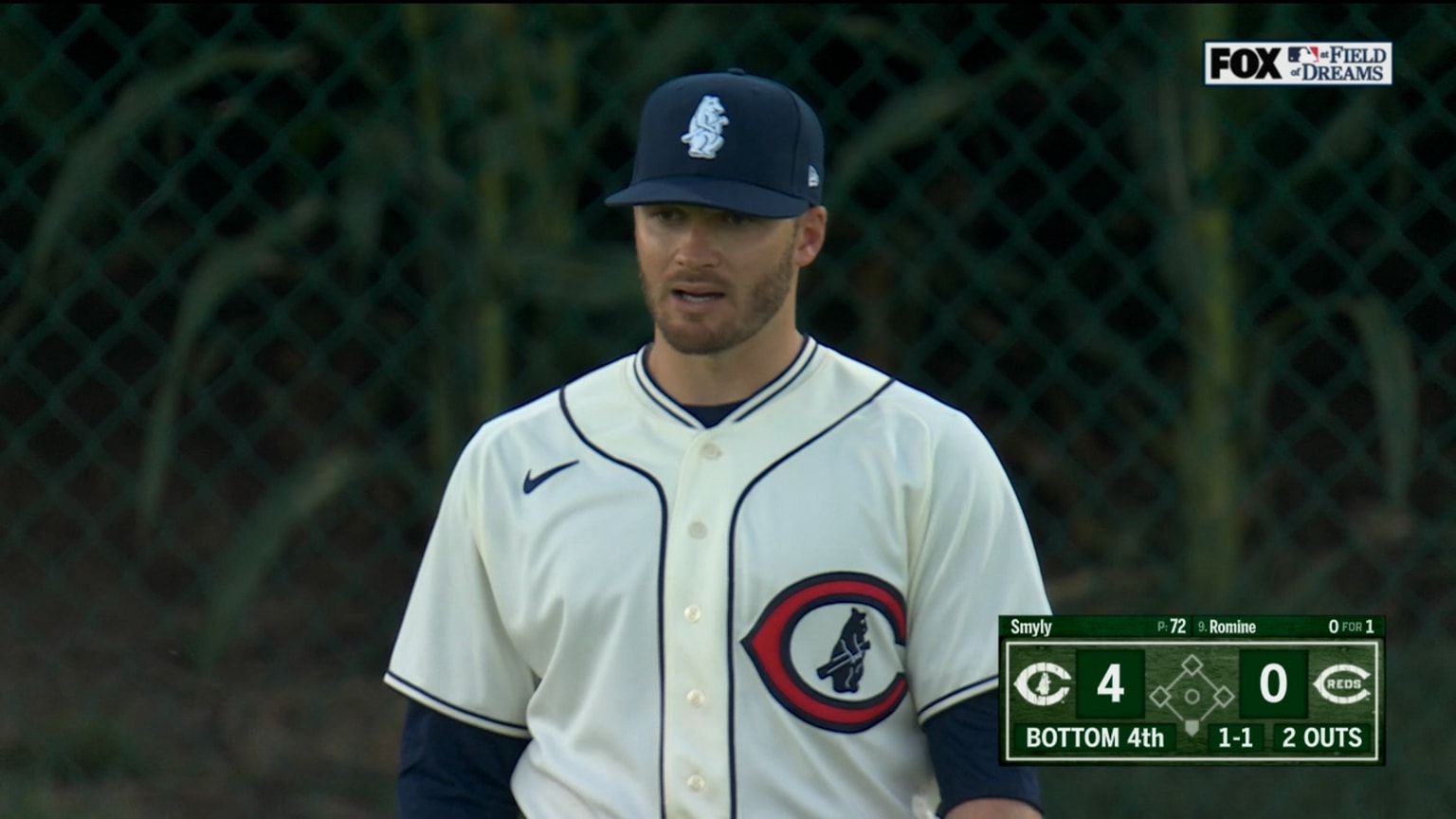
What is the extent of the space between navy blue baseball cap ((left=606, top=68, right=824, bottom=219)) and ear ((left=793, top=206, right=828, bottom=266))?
0.03 meters

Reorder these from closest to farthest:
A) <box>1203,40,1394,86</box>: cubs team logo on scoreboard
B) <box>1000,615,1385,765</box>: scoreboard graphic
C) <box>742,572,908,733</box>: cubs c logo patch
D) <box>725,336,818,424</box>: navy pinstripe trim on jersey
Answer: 1. <box>742,572,908,733</box>: cubs c logo patch
2. <box>725,336,818,424</box>: navy pinstripe trim on jersey
3. <box>1000,615,1385,765</box>: scoreboard graphic
4. <box>1203,40,1394,86</box>: cubs team logo on scoreboard

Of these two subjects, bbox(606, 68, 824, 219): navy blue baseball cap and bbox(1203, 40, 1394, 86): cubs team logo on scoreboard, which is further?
bbox(1203, 40, 1394, 86): cubs team logo on scoreboard

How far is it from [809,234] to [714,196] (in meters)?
0.22

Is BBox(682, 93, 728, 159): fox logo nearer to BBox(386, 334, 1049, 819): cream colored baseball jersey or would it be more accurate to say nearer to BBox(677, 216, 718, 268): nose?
BBox(677, 216, 718, 268): nose

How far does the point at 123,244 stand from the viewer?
14.2 feet

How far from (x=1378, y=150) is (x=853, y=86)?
40.2 inches

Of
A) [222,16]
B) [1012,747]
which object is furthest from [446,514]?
[222,16]

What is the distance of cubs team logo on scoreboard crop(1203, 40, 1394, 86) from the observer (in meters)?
4.00

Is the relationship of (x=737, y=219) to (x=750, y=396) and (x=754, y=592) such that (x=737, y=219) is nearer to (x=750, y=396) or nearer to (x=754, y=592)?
(x=750, y=396)

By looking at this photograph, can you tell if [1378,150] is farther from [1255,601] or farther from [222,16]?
[222,16]

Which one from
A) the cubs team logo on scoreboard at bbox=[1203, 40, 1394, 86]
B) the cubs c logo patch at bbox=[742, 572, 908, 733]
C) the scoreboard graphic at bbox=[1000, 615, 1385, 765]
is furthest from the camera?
the cubs team logo on scoreboard at bbox=[1203, 40, 1394, 86]

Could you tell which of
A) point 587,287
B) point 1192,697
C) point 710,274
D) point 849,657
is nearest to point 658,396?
point 710,274

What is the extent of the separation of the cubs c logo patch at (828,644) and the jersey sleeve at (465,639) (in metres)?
0.35

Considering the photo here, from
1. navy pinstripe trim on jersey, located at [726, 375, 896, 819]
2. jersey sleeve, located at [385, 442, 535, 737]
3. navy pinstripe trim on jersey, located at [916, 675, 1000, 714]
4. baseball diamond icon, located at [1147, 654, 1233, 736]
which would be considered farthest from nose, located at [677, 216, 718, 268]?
baseball diamond icon, located at [1147, 654, 1233, 736]
